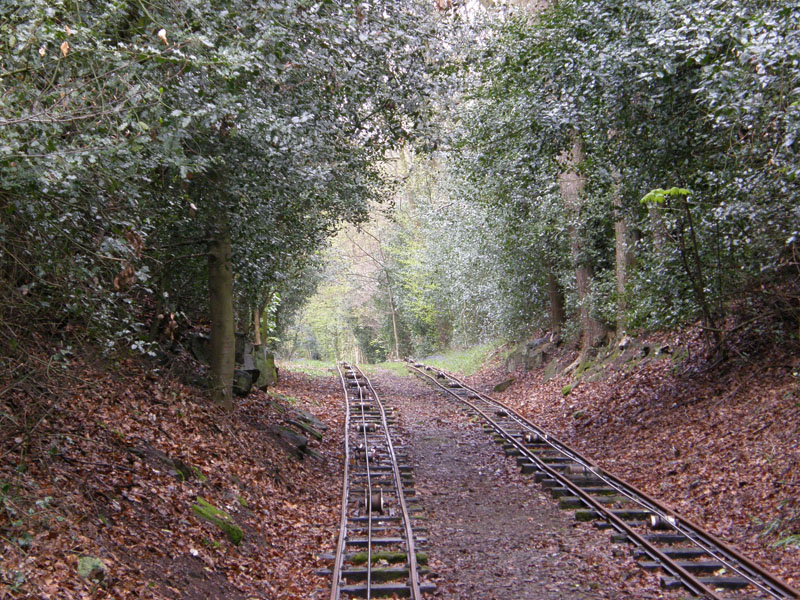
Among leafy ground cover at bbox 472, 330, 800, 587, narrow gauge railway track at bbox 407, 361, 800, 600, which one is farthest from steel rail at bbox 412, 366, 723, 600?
leafy ground cover at bbox 472, 330, 800, 587

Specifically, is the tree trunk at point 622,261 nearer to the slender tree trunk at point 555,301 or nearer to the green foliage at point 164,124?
the slender tree trunk at point 555,301

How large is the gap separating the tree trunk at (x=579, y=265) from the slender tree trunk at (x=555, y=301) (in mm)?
2944

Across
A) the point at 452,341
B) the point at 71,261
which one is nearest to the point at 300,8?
the point at 71,261

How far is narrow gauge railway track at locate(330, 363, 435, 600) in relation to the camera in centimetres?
668

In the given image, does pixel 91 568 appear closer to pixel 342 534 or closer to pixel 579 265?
pixel 342 534

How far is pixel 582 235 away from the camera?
1873 cm

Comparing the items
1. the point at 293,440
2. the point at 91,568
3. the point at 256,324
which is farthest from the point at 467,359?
the point at 91,568

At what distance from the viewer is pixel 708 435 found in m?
10.5

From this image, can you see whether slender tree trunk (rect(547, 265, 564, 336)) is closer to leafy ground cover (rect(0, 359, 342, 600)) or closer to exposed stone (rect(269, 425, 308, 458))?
exposed stone (rect(269, 425, 308, 458))

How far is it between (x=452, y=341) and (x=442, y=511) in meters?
30.7

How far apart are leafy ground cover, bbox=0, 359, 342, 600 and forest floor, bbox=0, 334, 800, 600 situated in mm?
22

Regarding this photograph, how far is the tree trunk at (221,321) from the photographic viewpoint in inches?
427

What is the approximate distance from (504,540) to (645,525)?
1.65m

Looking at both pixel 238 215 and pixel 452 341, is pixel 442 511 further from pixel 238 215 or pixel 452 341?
pixel 452 341
